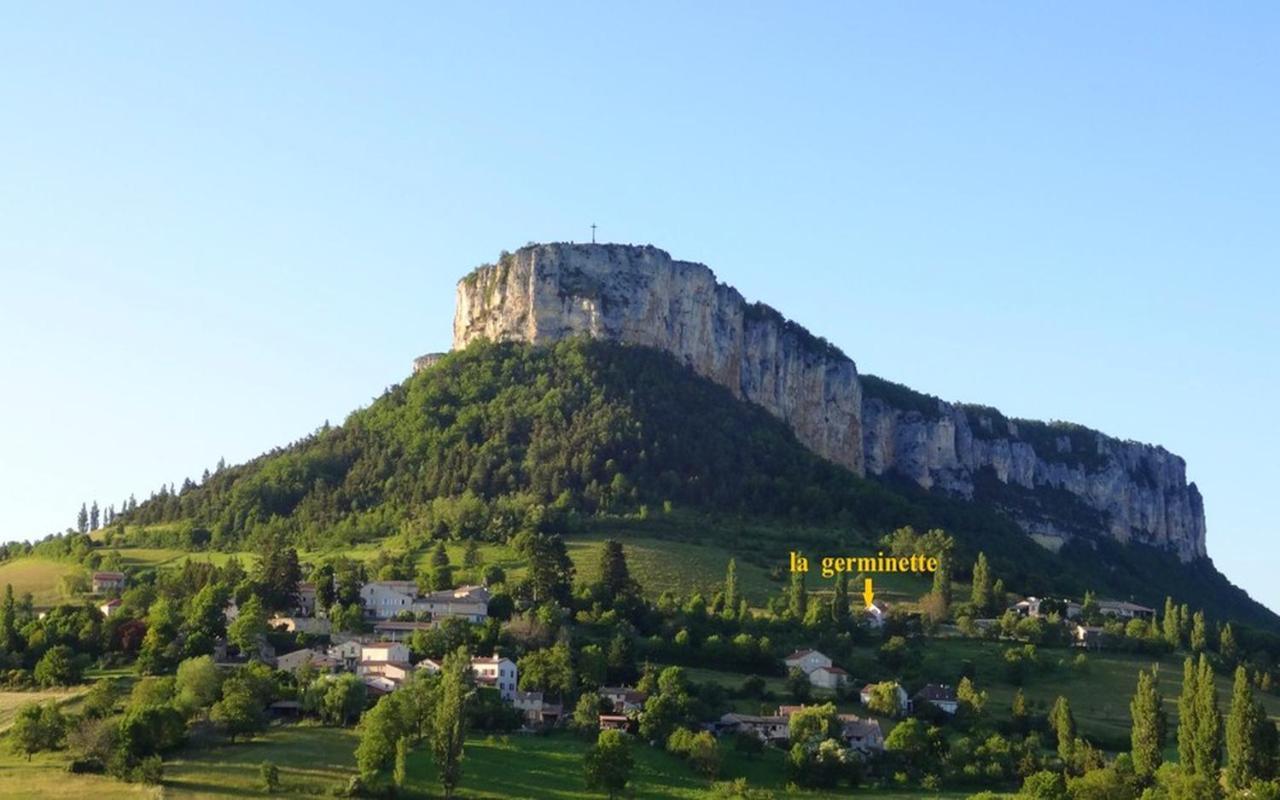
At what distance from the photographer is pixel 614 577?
4569 inches

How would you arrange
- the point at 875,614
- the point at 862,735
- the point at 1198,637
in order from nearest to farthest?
the point at 862,735 < the point at 875,614 < the point at 1198,637

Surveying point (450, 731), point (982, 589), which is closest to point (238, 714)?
point (450, 731)

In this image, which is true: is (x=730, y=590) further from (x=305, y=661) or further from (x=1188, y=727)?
(x=1188, y=727)

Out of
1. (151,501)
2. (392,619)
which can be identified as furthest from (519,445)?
(392,619)

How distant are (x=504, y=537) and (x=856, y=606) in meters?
28.5

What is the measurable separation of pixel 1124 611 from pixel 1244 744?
6256 centimetres

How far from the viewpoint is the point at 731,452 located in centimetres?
16538

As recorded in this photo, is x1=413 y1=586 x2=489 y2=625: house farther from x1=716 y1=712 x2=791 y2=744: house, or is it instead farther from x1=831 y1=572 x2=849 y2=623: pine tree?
x1=831 y1=572 x2=849 y2=623: pine tree

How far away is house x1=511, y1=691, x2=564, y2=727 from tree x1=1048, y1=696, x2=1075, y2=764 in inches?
1025

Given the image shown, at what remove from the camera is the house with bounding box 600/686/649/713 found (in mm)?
93438

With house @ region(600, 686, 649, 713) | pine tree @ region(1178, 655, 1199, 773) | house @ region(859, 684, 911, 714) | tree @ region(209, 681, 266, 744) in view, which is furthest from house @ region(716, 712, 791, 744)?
tree @ region(209, 681, 266, 744)

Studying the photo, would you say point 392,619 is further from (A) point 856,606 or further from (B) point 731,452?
(B) point 731,452

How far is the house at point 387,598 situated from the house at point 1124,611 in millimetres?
55479

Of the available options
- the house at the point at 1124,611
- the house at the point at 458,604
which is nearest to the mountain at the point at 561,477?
the house at the point at 1124,611
